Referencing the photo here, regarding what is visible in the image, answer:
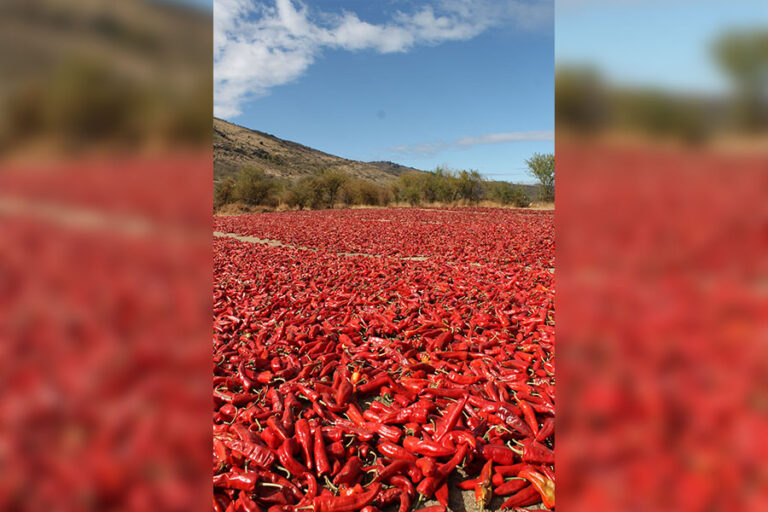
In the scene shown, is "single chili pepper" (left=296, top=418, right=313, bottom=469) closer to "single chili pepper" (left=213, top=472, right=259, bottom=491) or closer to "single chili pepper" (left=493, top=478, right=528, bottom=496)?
"single chili pepper" (left=213, top=472, right=259, bottom=491)

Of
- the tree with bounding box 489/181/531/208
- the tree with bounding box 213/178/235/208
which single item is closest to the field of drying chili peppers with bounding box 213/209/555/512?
the tree with bounding box 213/178/235/208

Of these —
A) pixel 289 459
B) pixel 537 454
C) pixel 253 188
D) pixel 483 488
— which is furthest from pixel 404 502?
pixel 253 188

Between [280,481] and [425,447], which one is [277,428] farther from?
[425,447]

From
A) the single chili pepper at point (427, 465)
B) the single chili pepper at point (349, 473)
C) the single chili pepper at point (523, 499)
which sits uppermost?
the single chili pepper at point (427, 465)

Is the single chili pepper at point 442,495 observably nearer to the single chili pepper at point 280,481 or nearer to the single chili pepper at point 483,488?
the single chili pepper at point 483,488
